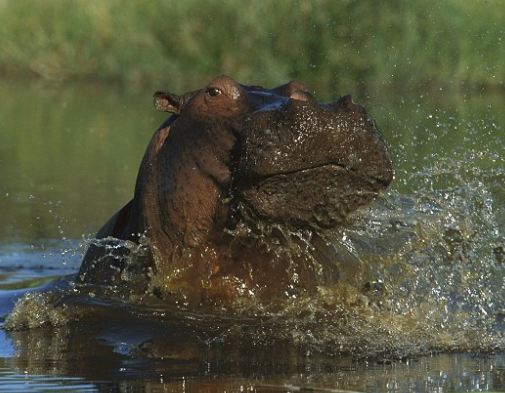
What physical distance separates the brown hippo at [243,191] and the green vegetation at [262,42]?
504 inches

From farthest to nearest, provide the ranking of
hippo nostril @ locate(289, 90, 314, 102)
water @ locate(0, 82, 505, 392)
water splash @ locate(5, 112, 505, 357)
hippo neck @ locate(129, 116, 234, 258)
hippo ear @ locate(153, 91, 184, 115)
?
1. hippo ear @ locate(153, 91, 184, 115)
2. hippo nostril @ locate(289, 90, 314, 102)
3. hippo neck @ locate(129, 116, 234, 258)
4. water splash @ locate(5, 112, 505, 357)
5. water @ locate(0, 82, 505, 392)

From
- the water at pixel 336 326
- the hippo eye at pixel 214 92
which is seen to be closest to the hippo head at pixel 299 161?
the hippo eye at pixel 214 92

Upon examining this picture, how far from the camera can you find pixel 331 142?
15.0 feet

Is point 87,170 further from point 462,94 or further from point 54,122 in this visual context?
point 462,94

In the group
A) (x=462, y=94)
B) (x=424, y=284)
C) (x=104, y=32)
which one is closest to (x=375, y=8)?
(x=462, y=94)

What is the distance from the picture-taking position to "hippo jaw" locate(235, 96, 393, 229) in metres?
4.56

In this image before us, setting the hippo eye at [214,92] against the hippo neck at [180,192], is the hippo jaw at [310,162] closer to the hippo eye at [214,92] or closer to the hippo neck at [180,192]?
the hippo neck at [180,192]

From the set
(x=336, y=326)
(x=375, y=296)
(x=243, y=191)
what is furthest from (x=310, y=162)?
(x=375, y=296)

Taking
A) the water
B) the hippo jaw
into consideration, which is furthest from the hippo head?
the water

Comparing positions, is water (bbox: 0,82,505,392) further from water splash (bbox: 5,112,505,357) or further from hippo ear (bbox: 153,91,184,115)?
hippo ear (bbox: 153,91,184,115)

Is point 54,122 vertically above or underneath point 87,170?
above

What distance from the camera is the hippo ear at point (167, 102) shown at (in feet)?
17.5

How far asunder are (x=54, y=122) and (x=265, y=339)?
12372mm

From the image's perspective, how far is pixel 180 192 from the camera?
5039mm
